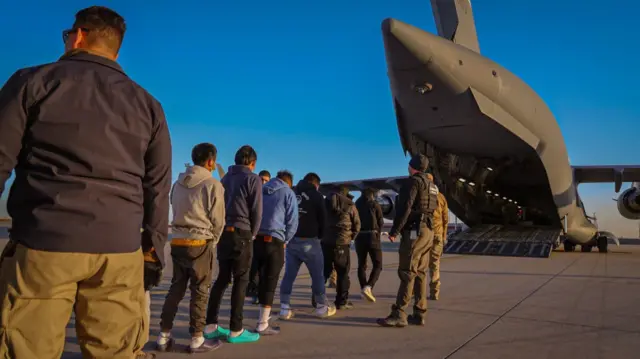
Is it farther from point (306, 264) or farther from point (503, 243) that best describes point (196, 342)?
point (503, 243)

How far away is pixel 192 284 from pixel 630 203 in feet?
63.1

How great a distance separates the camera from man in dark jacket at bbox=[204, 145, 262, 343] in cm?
390

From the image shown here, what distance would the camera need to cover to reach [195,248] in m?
3.62

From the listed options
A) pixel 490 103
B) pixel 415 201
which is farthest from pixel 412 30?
pixel 415 201

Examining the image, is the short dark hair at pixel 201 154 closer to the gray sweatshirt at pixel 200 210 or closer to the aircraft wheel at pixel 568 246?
the gray sweatshirt at pixel 200 210

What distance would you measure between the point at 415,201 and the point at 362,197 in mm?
2205

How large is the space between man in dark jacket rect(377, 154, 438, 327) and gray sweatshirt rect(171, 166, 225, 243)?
185 centimetres

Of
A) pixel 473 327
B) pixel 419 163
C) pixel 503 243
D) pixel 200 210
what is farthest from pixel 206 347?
pixel 503 243

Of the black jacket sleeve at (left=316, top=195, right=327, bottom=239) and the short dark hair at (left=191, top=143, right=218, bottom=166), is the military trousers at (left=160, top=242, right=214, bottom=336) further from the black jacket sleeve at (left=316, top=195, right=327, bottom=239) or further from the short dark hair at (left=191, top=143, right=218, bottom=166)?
the black jacket sleeve at (left=316, top=195, right=327, bottom=239)

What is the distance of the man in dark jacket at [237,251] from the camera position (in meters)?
3.90

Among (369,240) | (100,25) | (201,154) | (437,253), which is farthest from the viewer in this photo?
(369,240)

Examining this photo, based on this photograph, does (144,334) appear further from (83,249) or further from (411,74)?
(411,74)

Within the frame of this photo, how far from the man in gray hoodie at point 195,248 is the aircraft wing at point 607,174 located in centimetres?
1613

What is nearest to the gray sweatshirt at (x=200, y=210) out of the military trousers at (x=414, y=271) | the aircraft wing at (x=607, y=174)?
the military trousers at (x=414, y=271)
